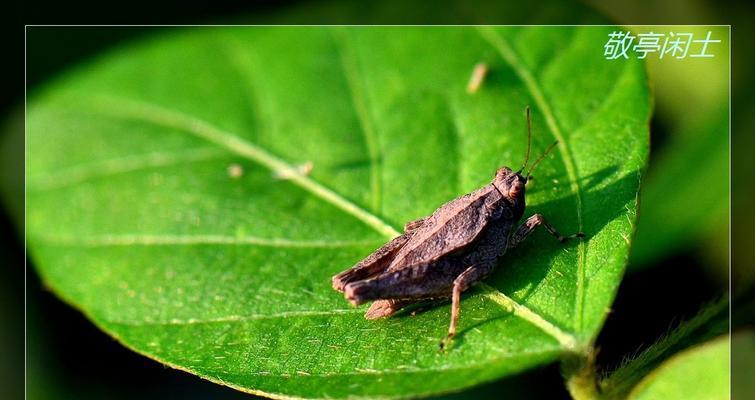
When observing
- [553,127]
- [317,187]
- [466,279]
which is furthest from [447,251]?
[317,187]

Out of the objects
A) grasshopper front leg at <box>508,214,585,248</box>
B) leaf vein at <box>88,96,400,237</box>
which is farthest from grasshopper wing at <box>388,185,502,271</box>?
leaf vein at <box>88,96,400,237</box>

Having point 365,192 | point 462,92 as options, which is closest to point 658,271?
point 462,92

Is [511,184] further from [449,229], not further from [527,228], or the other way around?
[449,229]

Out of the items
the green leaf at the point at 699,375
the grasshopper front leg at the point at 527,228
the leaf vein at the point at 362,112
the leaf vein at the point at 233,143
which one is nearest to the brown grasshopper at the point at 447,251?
the grasshopper front leg at the point at 527,228

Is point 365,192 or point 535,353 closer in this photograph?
point 535,353

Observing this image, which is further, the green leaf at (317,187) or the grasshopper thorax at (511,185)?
the grasshopper thorax at (511,185)

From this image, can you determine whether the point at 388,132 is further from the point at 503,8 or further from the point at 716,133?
the point at 716,133

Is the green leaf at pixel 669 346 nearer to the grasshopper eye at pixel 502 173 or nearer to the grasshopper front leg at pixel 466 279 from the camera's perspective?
the grasshopper front leg at pixel 466 279
